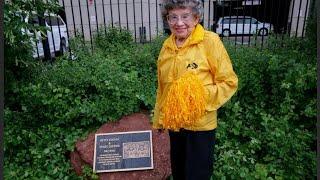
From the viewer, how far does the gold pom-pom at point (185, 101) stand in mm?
2354

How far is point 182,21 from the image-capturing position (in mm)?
2424

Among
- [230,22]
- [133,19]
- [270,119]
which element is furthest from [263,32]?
[133,19]

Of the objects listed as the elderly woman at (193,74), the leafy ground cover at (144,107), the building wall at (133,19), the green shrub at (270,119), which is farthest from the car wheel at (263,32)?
the elderly woman at (193,74)

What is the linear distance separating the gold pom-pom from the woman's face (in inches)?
12.0

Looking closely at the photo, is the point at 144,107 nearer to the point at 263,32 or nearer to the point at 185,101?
the point at 185,101

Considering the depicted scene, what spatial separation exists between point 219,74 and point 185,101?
1.02 feet

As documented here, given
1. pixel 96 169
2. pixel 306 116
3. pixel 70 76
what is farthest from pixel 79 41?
pixel 306 116

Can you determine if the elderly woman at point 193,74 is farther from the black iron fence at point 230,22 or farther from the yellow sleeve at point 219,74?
the black iron fence at point 230,22

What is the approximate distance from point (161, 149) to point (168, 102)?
1.63 metres

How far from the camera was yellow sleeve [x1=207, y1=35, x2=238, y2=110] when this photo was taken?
2416 mm

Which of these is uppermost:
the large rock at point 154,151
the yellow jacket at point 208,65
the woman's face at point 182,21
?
the woman's face at point 182,21

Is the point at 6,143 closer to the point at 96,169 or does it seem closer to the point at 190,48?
the point at 96,169

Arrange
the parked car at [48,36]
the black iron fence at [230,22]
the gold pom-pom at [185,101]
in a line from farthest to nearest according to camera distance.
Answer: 1. the black iron fence at [230,22]
2. the parked car at [48,36]
3. the gold pom-pom at [185,101]

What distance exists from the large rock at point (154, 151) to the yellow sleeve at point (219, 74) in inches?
60.8
